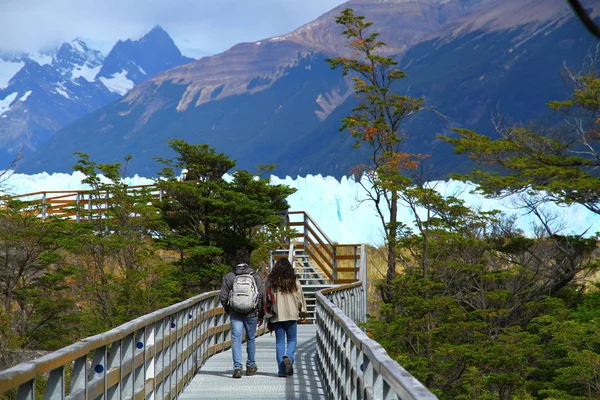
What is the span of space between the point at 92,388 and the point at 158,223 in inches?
839

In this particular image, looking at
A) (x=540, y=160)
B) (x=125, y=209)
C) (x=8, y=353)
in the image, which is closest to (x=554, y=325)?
(x=540, y=160)

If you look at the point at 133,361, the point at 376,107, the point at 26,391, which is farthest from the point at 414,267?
the point at 26,391

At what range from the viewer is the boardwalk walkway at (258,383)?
1009 cm

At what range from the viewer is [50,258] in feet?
83.8

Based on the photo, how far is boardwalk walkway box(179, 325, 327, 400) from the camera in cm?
1009

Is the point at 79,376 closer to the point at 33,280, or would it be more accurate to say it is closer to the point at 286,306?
the point at 286,306

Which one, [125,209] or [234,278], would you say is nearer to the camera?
[234,278]

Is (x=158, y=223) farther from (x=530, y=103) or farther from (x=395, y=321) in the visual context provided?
(x=530, y=103)

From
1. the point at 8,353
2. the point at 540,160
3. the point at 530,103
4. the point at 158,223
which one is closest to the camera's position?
the point at 8,353

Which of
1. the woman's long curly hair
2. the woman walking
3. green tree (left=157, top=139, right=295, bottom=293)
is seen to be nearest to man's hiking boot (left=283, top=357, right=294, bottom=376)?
the woman walking

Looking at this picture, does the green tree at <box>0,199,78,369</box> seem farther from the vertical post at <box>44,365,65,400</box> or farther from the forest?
the vertical post at <box>44,365,65,400</box>

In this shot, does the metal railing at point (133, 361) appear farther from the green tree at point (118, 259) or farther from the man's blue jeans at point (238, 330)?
the green tree at point (118, 259)

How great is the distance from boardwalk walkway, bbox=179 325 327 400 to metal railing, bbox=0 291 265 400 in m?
0.21

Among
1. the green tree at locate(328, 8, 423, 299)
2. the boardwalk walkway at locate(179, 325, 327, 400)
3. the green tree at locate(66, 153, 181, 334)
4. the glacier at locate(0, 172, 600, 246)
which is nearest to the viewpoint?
the boardwalk walkway at locate(179, 325, 327, 400)
